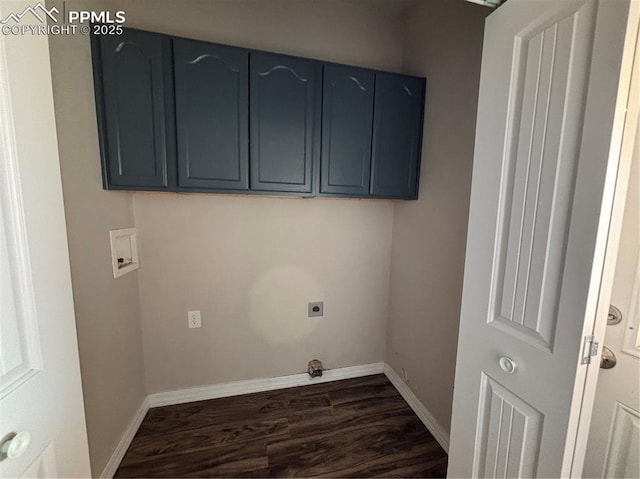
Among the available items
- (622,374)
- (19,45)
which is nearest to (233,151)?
(19,45)

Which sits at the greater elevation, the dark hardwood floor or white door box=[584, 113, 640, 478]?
white door box=[584, 113, 640, 478]

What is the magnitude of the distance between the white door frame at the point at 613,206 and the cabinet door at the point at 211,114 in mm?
1465

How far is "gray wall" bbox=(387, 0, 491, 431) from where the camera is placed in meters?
1.47

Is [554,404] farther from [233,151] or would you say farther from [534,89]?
[233,151]

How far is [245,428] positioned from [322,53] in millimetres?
2571

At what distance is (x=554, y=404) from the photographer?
2.45 feet

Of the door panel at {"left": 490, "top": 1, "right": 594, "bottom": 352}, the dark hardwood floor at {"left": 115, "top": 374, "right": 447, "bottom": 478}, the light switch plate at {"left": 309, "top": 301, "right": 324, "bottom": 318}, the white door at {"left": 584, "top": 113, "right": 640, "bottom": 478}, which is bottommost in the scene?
the dark hardwood floor at {"left": 115, "top": 374, "right": 447, "bottom": 478}

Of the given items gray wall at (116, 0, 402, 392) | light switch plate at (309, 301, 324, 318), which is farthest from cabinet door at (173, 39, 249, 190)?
light switch plate at (309, 301, 324, 318)

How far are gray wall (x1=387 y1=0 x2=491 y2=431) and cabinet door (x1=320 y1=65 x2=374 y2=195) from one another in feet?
1.38

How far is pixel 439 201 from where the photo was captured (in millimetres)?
1678

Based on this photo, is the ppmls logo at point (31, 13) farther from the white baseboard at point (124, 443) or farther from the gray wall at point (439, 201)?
the white baseboard at point (124, 443)

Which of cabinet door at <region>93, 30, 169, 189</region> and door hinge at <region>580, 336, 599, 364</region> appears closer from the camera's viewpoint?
door hinge at <region>580, 336, 599, 364</region>

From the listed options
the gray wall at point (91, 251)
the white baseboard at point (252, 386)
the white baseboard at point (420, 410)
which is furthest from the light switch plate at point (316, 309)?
the gray wall at point (91, 251)

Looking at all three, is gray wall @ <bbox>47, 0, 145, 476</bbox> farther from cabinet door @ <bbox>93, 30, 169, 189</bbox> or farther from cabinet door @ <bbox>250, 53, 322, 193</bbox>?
cabinet door @ <bbox>250, 53, 322, 193</bbox>
